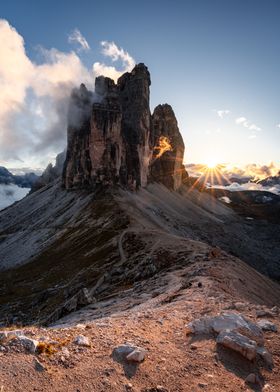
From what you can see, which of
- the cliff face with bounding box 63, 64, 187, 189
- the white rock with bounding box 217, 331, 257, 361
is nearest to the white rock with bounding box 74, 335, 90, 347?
the white rock with bounding box 217, 331, 257, 361

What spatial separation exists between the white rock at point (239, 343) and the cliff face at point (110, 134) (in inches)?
5518

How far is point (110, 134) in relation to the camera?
531 feet

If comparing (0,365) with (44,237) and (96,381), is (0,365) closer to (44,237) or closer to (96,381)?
(96,381)

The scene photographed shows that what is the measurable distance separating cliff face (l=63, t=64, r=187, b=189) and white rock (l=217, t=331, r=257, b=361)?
140 meters

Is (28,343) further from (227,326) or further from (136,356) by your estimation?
(227,326)

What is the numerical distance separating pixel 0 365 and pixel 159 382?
5.63 metres

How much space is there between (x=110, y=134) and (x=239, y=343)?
15179 cm

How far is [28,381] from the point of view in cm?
1157

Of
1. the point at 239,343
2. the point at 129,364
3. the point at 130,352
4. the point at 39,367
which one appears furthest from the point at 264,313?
the point at 39,367

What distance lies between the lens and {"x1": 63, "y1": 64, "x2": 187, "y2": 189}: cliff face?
16062cm

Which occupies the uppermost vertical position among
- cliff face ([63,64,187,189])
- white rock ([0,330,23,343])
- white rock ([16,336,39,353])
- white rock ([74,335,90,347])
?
cliff face ([63,64,187,189])

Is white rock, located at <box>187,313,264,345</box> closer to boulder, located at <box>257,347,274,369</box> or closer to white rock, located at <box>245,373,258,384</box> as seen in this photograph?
boulder, located at <box>257,347,274,369</box>

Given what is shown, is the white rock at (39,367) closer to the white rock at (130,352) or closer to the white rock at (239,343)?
the white rock at (130,352)

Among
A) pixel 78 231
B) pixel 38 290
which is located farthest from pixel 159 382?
pixel 78 231
